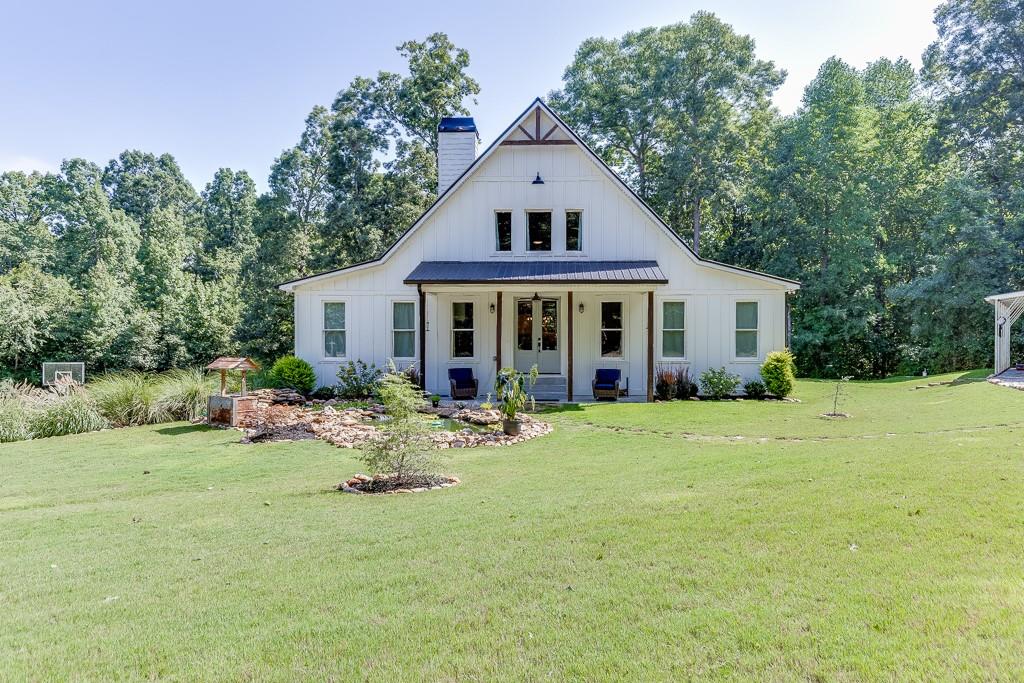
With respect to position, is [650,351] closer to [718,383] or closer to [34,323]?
[718,383]

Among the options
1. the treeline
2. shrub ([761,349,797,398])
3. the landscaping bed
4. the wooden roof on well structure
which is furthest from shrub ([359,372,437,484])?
the treeline

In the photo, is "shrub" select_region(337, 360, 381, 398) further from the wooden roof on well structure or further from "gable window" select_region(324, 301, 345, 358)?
the wooden roof on well structure

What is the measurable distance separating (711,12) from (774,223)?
11221 mm

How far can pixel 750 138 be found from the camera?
3089 centimetres

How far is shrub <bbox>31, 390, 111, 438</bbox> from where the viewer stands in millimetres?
11812

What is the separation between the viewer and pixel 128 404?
508 inches

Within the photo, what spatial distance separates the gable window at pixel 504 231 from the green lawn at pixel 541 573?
10.8 m

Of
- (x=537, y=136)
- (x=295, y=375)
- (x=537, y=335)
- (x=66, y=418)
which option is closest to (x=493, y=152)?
(x=537, y=136)

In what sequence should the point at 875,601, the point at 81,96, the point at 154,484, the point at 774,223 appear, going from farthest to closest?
the point at 774,223 → the point at 81,96 → the point at 154,484 → the point at 875,601

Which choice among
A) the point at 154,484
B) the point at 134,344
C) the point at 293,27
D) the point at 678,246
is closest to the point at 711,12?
the point at 678,246

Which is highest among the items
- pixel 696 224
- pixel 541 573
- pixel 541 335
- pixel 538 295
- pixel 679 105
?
pixel 679 105

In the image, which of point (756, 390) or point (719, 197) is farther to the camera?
point (719, 197)

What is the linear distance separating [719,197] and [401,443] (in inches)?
1048

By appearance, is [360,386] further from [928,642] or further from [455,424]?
[928,642]
